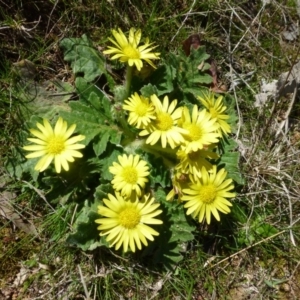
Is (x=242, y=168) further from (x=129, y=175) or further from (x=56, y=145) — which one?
(x=56, y=145)

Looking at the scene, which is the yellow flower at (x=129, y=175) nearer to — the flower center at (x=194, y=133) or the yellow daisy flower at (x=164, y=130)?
the yellow daisy flower at (x=164, y=130)

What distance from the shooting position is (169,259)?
2830 mm

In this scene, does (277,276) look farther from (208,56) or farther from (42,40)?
(42,40)

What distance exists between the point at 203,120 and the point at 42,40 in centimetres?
107

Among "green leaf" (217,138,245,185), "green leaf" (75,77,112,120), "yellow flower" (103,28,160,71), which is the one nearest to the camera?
"yellow flower" (103,28,160,71)

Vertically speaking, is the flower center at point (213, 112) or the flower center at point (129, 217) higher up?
the flower center at point (213, 112)

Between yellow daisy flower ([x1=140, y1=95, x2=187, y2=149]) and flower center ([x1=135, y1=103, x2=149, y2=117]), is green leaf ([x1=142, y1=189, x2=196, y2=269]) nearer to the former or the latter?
yellow daisy flower ([x1=140, y1=95, x2=187, y2=149])

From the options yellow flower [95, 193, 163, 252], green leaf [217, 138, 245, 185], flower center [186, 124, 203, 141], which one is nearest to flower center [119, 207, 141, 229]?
yellow flower [95, 193, 163, 252]

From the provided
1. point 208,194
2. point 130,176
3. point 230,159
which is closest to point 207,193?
point 208,194

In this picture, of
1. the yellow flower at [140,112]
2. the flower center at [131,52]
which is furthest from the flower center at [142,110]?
the flower center at [131,52]

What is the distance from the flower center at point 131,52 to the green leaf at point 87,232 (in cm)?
76

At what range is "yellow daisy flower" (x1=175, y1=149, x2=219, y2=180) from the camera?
256 cm

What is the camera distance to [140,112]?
2516 millimetres

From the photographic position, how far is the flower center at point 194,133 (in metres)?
2.53
